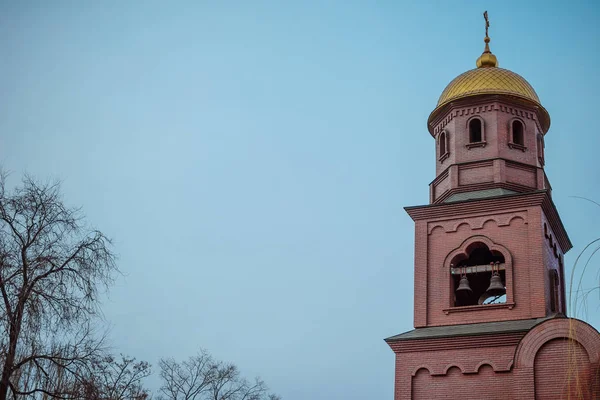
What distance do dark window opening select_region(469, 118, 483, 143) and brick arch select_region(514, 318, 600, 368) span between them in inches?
309

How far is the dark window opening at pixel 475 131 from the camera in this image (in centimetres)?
2720

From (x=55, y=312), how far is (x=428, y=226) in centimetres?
1521

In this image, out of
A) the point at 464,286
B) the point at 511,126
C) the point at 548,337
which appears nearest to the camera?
the point at 548,337

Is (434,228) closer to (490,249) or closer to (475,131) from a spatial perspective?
(490,249)

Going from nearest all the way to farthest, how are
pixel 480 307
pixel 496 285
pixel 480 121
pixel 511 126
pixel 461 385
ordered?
1. pixel 461 385
2. pixel 496 285
3. pixel 480 307
4. pixel 511 126
5. pixel 480 121

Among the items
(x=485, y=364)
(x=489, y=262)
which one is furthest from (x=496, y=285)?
(x=485, y=364)

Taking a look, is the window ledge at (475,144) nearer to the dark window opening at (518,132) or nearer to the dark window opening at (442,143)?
the dark window opening at (442,143)

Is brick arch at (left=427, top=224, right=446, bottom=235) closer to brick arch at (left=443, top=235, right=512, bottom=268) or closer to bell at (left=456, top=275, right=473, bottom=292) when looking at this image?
brick arch at (left=443, top=235, right=512, bottom=268)

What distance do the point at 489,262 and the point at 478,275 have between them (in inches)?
22.4

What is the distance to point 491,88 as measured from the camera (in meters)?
27.2

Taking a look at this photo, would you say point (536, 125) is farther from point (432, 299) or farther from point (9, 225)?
point (9, 225)

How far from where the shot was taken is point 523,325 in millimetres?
22734

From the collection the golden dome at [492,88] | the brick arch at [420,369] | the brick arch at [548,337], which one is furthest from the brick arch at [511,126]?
the brick arch at [420,369]

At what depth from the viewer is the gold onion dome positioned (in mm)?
27250
